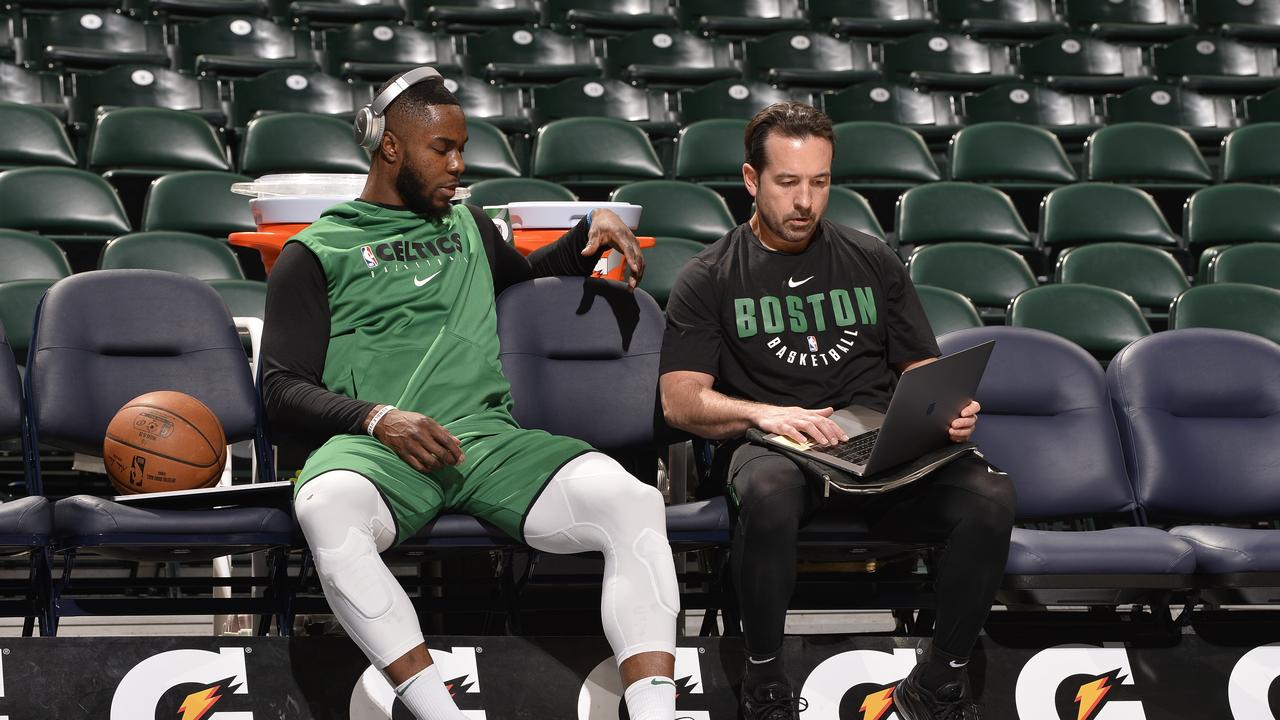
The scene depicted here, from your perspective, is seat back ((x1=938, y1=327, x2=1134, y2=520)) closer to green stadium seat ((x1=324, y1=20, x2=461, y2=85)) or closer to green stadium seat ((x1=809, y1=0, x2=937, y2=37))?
green stadium seat ((x1=324, y1=20, x2=461, y2=85))

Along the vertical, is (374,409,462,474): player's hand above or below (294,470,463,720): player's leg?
above

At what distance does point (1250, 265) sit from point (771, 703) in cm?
343

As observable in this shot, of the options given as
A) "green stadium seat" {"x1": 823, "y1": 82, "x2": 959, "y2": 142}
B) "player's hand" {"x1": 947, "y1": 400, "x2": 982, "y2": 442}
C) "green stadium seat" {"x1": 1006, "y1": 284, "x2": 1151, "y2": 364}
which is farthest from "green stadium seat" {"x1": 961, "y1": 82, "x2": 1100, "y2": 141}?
"player's hand" {"x1": 947, "y1": 400, "x2": 982, "y2": 442}

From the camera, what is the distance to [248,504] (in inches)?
105

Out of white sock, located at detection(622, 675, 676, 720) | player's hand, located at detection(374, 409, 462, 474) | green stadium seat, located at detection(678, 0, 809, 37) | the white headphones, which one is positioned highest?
the white headphones

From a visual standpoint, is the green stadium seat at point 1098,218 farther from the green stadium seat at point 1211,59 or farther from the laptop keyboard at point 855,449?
the laptop keyboard at point 855,449

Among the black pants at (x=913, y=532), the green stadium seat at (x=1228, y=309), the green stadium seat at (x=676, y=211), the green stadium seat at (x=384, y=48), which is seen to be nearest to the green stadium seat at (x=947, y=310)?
the green stadium seat at (x=1228, y=309)

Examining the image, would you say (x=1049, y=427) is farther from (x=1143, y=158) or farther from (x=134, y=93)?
(x=134, y=93)

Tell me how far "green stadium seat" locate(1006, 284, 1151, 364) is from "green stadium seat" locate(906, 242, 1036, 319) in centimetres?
48

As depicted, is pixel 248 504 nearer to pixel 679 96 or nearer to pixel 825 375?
pixel 825 375

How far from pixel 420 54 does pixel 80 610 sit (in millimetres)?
4701

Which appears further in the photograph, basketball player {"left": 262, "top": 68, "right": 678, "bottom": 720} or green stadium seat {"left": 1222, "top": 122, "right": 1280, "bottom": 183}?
green stadium seat {"left": 1222, "top": 122, "right": 1280, "bottom": 183}

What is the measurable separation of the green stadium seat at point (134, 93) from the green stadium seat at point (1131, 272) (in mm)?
3864

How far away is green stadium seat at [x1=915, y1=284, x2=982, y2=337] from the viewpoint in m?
4.12
